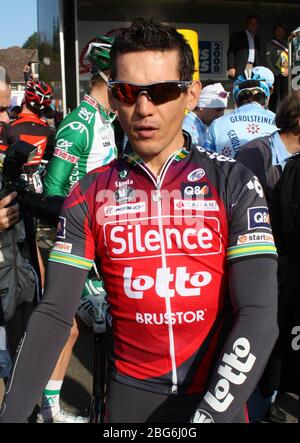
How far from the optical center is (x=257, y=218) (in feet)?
5.06

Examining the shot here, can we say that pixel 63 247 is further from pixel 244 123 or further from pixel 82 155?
pixel 244 123

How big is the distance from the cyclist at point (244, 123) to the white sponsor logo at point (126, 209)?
2.78 m

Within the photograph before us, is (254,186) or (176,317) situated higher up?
(254,186)

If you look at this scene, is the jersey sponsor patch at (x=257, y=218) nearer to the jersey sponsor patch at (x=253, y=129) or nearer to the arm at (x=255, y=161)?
the arm at (x=255, y=161)

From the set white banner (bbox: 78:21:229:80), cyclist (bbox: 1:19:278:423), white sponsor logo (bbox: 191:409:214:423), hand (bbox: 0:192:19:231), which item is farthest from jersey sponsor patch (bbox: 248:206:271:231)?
white banner (bbox: 78:21:229:80)

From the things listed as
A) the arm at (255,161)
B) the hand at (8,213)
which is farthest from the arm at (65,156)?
the arm at (255,161)

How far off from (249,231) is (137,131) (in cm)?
44

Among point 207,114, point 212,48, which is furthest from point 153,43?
point 212,48

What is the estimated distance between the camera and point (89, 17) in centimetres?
1030

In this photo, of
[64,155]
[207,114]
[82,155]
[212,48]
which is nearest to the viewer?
[64,155]

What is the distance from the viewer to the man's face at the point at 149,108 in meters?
1.57

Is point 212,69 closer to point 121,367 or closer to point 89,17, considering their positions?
point 89,17

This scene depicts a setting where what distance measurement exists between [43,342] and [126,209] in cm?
46
